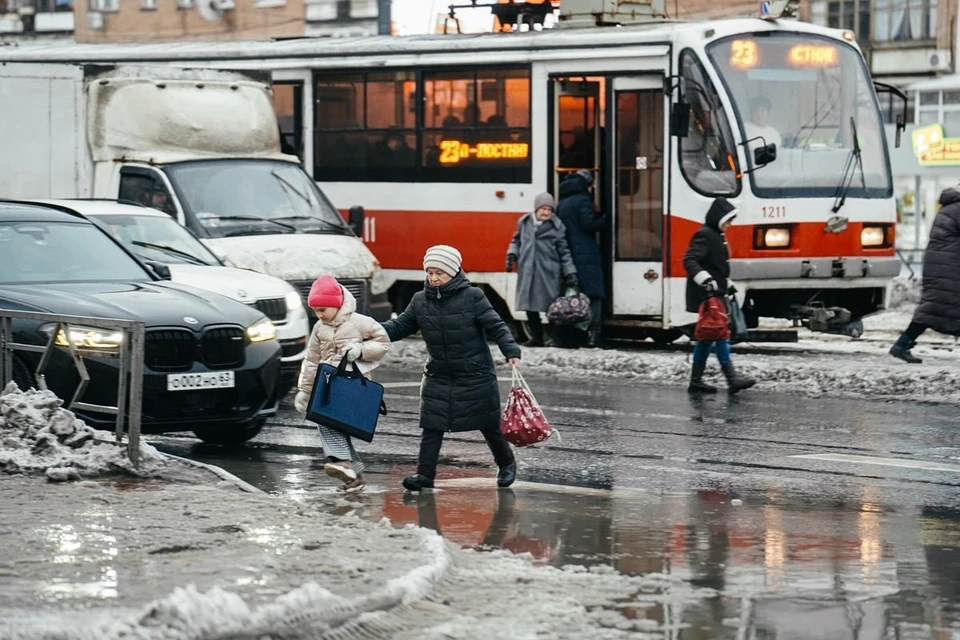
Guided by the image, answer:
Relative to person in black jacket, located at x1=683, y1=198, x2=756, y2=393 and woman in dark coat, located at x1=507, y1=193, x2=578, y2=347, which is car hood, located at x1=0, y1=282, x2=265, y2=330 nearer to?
person in black jacket, located at x1=683, y1=198, x2=756, y2=393

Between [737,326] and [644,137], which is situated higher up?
[644,137]

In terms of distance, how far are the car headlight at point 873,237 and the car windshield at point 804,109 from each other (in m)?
0.37

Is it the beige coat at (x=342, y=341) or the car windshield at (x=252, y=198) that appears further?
the car windshield at (x=252, y=198)

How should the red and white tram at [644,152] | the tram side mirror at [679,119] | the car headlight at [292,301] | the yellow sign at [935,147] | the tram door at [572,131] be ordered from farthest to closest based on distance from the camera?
the yellow sign at [935,147] < the tram door at [572,131] < the red and white tram at [644,152] < the tram side mirror at [679,119] < the car headlight at [292,301]

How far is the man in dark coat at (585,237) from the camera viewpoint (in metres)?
19.3

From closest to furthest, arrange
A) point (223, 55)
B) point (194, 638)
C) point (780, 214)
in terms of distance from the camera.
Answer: point (194, 638) < point (780, 214) < point (223, 55)

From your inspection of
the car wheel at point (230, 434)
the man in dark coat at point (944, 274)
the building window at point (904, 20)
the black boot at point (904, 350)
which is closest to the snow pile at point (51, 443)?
the car wheel at point (230, 434)

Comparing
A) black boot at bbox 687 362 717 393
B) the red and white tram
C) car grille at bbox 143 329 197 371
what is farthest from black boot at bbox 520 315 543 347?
car grille at bbox 143 329 197 371

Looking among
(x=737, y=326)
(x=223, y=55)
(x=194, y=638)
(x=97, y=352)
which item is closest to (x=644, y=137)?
(x=737, y=326)

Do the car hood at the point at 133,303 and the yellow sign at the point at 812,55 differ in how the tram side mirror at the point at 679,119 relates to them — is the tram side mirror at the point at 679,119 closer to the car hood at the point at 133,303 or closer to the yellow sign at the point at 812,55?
the yellow sign at the point at 812,55

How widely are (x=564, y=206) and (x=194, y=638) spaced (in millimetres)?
13723

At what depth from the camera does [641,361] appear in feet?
57.8

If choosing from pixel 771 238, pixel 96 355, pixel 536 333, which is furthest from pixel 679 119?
pixel 96 355

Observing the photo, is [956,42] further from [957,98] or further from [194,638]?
[194,638]
